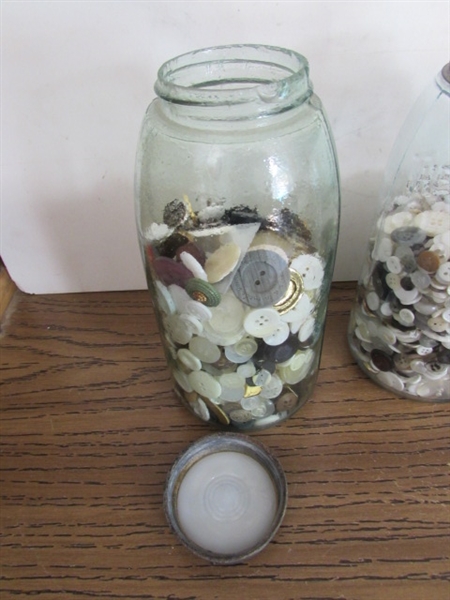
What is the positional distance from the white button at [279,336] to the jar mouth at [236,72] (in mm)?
163

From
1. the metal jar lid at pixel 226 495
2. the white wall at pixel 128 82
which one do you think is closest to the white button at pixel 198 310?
the metal jar lid at pixel 226 495

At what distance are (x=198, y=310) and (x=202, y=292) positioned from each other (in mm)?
21

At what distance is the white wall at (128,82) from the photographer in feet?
1.46

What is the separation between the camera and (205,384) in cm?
44

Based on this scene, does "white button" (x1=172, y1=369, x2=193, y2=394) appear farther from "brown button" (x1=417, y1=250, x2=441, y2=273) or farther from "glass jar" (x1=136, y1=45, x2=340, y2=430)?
"brown button" (x1=417, y1=250, x2=441, y2=273)

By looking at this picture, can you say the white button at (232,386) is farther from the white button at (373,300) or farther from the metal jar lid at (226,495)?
the white button at (373,300)

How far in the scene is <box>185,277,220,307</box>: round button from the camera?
374mm

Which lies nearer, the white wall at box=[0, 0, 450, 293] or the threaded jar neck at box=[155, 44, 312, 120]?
the threaded jar neck at box=[155, 44, 312, 120]

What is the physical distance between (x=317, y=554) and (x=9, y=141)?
473mm

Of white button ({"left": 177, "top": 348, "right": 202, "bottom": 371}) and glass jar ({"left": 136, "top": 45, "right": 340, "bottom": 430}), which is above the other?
glass jar ({"left": 136, "top": 45, "right": 340, "bottom": 430})

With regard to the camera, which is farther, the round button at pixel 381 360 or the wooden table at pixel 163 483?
the round button at pixel 381 360

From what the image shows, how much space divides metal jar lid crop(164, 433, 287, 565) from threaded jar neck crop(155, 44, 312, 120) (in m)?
0.25

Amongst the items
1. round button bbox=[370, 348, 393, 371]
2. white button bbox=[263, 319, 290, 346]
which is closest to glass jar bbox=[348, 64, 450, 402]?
round button bbox=[370, 348, 393, 371]

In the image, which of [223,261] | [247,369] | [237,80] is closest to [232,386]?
[247,369]
